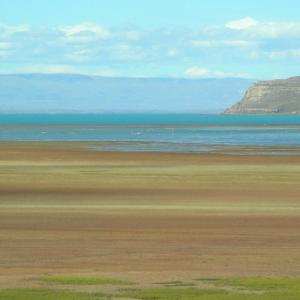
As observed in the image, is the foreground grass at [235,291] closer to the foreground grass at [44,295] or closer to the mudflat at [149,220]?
the foreground grass at [44,295]

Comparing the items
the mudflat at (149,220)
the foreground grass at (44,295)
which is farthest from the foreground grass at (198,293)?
the mudflat at (149,220)

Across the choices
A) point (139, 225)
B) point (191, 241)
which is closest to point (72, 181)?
point (139, 225)

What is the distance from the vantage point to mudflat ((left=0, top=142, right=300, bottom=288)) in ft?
63.4

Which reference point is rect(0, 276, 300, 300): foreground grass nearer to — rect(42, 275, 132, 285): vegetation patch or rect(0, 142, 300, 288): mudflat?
rect(42, 275, 132, 285): vegetation patch

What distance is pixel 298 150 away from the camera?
232 ft

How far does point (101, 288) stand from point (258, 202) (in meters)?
17.9

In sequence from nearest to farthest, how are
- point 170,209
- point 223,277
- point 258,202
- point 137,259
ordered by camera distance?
point 223,277 < point 137,259 < point 170,209 < point 258,202

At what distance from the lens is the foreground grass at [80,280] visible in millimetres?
16844

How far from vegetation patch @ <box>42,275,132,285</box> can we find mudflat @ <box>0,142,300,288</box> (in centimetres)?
45

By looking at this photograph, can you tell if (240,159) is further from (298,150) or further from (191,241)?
(191,241)

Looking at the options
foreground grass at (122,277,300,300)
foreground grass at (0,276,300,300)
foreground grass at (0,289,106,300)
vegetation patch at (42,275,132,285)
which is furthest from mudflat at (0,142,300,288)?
foreground grass at (122,277,300,300)

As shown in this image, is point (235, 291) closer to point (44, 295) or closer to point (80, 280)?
point (80, 280)

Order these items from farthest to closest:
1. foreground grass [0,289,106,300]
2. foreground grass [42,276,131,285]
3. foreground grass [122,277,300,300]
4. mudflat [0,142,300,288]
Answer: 1. mudflat [0,142,300,288]
2. foreground grass [42,276,131,285]
3. foreground grass [122,277,300,300]
4. foreground grass [0,289,106,300]

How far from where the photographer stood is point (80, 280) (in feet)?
56.2
